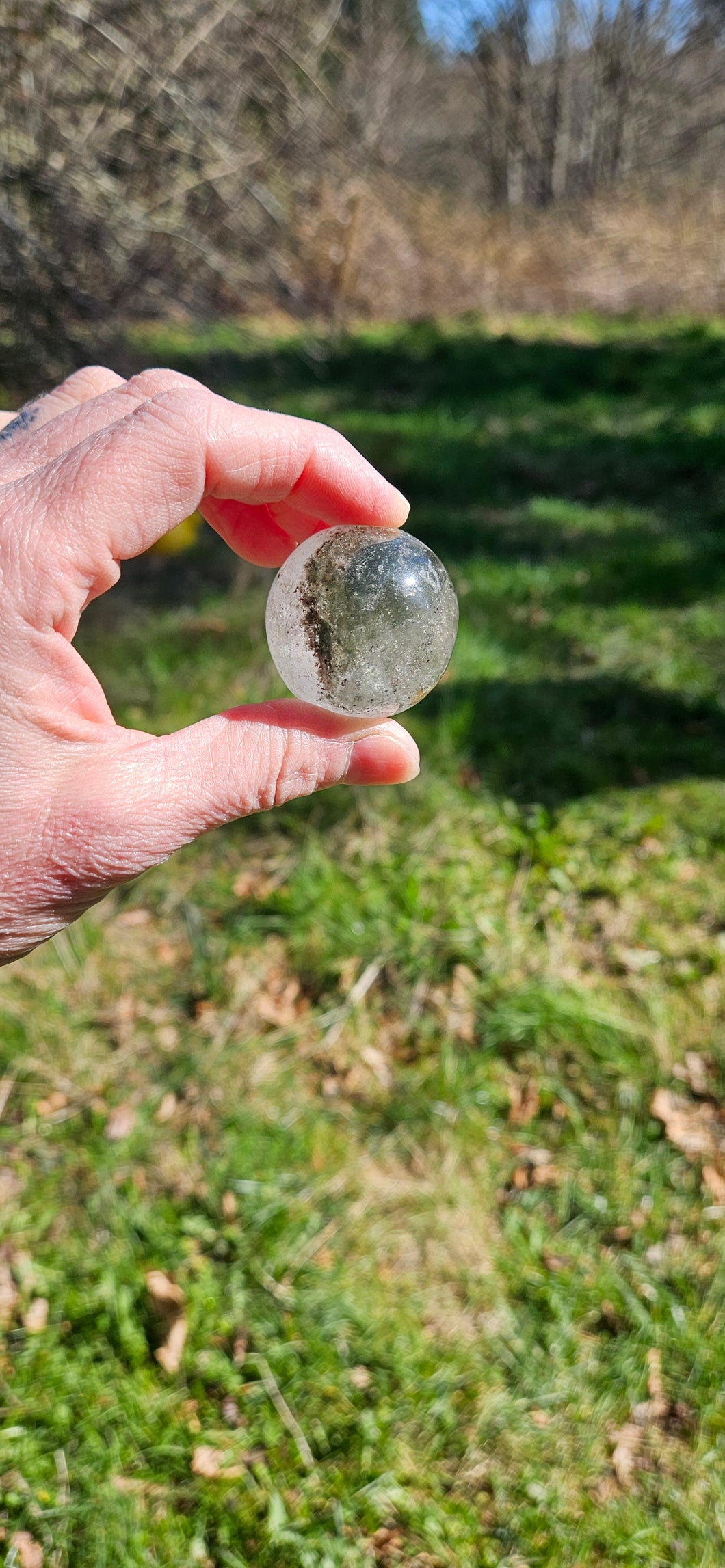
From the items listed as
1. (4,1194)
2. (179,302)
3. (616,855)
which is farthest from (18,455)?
(179,302)

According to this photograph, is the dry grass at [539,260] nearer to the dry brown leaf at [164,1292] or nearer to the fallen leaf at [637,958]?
the fallen leaf at [637,958]

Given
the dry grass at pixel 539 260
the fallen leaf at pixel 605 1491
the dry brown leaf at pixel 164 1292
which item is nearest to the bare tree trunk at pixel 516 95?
the dry grass at pixel 539 260

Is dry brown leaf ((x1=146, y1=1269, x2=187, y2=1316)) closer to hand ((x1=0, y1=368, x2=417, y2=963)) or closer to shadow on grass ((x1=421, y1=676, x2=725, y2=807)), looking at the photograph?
hand ((x1=0, y1=368, x2=417, y2=963))

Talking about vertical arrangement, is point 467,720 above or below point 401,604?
below

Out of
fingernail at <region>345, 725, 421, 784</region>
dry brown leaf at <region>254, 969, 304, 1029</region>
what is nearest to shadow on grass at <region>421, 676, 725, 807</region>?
dry brown leaf at <region>254, 969, 304, 1029</region>

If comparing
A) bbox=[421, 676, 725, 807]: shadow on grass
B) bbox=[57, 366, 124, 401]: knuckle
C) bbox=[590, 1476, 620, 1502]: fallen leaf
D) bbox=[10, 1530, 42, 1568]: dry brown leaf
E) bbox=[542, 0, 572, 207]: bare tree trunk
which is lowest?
bbox=[590, 1476, 620, 1502]: fallen leaf

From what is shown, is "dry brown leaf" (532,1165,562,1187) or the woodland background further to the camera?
the woodland background

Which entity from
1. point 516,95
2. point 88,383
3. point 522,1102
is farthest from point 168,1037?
point 516,95

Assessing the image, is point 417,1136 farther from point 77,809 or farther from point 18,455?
point 18,455
